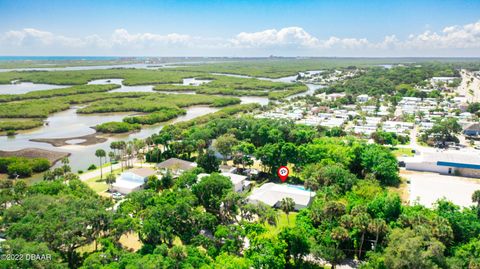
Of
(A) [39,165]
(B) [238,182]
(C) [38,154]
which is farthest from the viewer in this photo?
(C) [38,154]

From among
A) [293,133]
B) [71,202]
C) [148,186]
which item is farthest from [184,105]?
[71,202]

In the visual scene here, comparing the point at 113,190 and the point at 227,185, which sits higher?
the point at 227,185

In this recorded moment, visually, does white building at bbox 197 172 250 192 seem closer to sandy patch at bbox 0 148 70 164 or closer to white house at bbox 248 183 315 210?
white house at bbox 248 183 315 210

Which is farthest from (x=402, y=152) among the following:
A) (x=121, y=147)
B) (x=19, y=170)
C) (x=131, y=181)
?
(x=19, y=170)

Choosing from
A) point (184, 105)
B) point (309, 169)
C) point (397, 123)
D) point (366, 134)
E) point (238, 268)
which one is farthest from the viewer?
point (184, 105)

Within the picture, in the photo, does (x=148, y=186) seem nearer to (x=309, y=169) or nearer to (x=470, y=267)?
(x=309, y=169)

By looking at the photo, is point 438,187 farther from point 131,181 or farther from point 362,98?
point 362,98

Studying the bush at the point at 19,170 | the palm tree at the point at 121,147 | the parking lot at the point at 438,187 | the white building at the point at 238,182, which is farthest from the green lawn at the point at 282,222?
the bush at the point at 19,170
